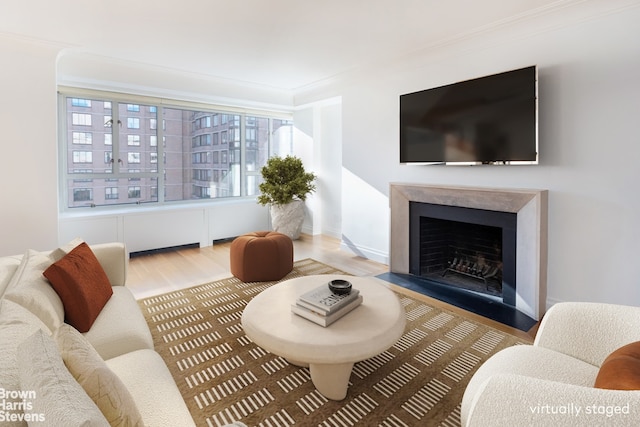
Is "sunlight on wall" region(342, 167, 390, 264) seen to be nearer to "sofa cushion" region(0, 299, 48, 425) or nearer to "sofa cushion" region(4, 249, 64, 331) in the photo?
"sofa cushion" region(4, 249, 64, 331)

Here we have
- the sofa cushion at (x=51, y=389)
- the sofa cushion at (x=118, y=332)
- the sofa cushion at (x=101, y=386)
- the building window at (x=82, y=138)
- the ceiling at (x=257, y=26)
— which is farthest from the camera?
the building window at (x=82, y=138)

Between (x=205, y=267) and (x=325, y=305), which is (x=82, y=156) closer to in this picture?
(x=205, y=267)

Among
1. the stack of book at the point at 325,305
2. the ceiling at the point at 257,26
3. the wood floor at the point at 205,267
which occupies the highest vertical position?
the ceiling at the point at 257,26

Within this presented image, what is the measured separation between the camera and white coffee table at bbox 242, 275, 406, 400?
1.59 m

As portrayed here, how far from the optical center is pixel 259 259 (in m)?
3.51

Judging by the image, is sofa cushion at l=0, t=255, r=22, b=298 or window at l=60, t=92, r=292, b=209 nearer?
sofa cushion at l=0, t=255, r=22, b=298

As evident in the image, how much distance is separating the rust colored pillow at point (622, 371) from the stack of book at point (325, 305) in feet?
3.60

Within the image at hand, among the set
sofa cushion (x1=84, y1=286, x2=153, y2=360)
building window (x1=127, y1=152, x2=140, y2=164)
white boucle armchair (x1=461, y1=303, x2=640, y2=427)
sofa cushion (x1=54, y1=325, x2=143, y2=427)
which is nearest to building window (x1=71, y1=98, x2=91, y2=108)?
building window (x1=127, y1=152, x2=140, y2=164)

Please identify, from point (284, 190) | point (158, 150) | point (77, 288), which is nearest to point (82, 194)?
point (158, 150)

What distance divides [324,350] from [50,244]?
3.57m

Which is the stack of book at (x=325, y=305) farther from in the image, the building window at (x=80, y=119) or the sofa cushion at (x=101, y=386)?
the building window at (x=80, y=119)

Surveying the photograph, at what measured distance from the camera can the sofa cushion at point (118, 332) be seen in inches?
61.7

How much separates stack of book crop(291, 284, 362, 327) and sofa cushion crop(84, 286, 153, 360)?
0.78 m

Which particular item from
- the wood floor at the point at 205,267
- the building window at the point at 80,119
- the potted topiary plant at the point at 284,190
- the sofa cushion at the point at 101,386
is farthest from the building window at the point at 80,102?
the sofa cushion at the point at 101,386
